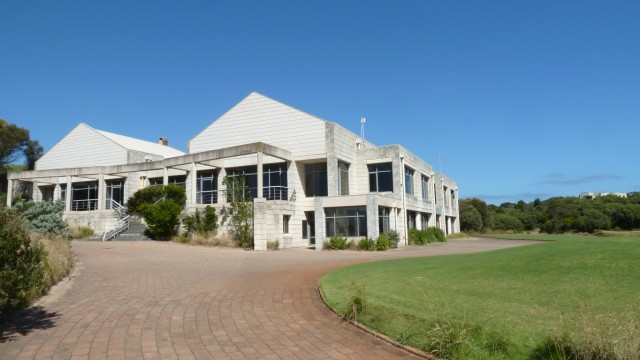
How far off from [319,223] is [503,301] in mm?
21768

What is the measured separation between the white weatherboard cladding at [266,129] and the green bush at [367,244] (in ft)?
25.5

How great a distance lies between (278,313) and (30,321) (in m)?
4.08

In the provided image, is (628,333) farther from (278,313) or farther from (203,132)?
(203,132)

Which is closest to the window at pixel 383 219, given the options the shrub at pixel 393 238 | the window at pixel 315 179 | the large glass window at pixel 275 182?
the shrub at pixel 393 238

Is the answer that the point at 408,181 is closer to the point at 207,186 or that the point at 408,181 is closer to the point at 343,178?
A: the point at 343,178

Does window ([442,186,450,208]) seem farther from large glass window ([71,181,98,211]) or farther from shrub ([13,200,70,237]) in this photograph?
shrub ([13,200,70,237])

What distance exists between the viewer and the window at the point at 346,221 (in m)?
28.8

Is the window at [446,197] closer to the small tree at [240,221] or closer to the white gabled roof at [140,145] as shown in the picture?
the small tree at [240,221]

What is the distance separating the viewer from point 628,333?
4.86 meters

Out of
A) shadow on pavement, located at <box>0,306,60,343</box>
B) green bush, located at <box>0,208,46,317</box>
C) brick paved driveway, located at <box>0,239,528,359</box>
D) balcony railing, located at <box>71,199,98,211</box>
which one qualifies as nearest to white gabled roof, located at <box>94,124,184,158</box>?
balcony railing, located at <box>71,199,98,211</box>

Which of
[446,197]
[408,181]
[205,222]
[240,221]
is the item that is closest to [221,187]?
[205,222]

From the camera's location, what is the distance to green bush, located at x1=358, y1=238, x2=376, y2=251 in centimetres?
2677

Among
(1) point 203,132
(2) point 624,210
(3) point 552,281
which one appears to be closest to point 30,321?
(3) point 552,281

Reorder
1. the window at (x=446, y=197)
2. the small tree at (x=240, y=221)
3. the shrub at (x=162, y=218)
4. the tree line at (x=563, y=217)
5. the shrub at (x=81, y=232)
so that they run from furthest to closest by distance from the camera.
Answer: the tree line at (x=563, y=217) < the window at (x=446, y=197) < the shrub at (x=81, y=232) < the shrub at (x=162, y=218) < the small tree at (x=240, y=221)
